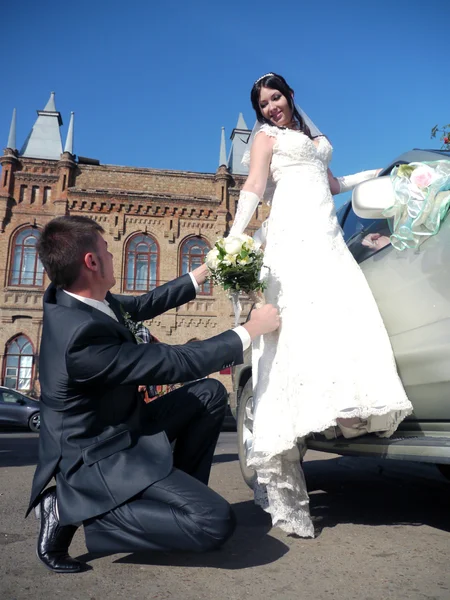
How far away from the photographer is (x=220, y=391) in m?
2.65

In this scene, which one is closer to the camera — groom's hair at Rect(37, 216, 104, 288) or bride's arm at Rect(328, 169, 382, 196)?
groom's hair at Rect(37, 216, 104, 288)

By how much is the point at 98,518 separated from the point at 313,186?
2.09 m

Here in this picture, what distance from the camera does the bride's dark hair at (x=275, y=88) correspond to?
10.7 ft

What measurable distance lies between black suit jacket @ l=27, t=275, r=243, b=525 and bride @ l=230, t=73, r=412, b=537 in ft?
1.75

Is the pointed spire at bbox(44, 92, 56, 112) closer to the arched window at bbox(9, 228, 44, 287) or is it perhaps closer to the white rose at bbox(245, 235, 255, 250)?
the arched window at bbox(9, 228, 44, 287)

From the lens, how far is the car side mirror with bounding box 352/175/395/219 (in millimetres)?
2705

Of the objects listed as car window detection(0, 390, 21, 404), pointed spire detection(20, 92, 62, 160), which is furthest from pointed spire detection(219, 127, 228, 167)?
car window detection(0, 390, 21, 404)

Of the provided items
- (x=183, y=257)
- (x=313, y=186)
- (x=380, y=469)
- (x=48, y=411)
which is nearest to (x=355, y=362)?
(x=313, y=186)

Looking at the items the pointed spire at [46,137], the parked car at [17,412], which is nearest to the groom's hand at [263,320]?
the parked car at [17,412]

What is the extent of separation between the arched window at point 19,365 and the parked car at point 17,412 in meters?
7.45

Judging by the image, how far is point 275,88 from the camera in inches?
128

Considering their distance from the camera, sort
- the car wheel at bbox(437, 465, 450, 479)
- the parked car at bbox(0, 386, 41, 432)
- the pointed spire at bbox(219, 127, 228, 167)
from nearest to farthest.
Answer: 1. the car wheel at bbox(437, 465, 450, 479)
2. the parked car at bbox(0, 386, 41, 432)
3. the pointed spire at bbox(219, 127, 228, 167)

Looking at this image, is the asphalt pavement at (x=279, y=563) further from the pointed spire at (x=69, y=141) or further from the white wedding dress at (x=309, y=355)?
the pointed spire at (x=69, y=141)

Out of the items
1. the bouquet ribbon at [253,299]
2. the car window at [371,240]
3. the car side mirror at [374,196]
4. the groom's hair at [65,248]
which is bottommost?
the bouquet ribbon at [253,299]
